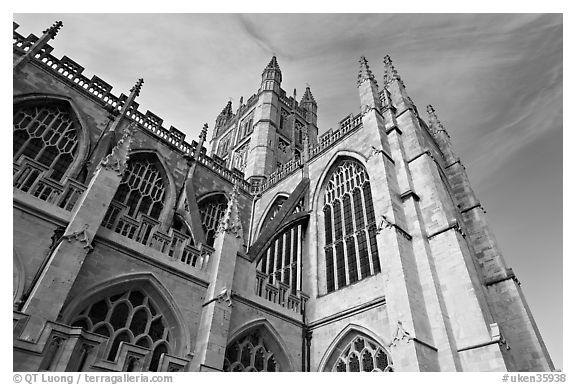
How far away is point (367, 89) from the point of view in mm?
16016

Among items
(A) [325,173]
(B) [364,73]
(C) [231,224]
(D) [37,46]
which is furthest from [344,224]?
(D) [37,46]

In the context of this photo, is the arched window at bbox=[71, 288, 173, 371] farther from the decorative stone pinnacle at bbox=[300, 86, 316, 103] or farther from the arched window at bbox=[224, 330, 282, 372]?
the decorative stone pinnacle at bbox=[300, 86, 316, 103]

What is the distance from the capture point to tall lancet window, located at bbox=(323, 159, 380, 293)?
40.5 feet

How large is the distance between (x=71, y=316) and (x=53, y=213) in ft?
7.78

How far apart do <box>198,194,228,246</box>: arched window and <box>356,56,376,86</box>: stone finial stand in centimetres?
976

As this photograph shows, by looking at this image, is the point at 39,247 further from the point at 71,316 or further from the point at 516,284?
the point at 516,284

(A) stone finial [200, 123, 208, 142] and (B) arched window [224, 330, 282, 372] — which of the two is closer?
(B) arched window [224, 330, 282, 372]

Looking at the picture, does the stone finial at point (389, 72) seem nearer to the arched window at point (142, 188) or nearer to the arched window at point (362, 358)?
the arched window at point (142, 188)

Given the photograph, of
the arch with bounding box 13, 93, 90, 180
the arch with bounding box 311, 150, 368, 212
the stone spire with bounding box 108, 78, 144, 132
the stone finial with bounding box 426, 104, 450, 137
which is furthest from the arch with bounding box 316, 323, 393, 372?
the stone finial with bounding box 426, 104, 450, 137

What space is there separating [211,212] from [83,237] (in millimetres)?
10077

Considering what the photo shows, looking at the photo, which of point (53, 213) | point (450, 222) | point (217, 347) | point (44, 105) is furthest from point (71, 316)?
point (450, 222)

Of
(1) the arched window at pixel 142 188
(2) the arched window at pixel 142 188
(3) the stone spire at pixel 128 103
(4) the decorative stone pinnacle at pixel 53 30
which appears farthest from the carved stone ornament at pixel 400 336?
(4) the decorative stone pinnacle at pixel 53 30

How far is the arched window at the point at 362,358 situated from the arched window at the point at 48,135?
12406mm

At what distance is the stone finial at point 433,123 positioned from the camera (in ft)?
65.8
